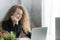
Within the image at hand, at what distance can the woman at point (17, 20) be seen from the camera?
1.81m

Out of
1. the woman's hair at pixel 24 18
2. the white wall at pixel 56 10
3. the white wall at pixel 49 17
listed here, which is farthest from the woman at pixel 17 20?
the white wall at pixel 56 10

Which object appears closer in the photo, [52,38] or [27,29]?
[27,29]

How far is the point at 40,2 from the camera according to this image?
1.90 metres

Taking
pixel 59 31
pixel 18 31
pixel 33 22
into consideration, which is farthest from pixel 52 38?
pixel 18 31

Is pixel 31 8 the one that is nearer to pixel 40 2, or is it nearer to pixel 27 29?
pixel 40 2

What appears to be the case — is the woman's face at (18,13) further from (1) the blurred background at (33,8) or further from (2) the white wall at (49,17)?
(2) the white wall at (49,17)

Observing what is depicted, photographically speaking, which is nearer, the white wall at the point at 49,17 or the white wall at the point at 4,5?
the white wall at the point at 4,5

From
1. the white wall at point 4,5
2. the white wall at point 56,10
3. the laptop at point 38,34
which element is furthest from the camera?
the white wall at point 56,10

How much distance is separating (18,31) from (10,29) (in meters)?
0.11

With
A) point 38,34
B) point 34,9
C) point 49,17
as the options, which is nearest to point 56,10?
point 49,17

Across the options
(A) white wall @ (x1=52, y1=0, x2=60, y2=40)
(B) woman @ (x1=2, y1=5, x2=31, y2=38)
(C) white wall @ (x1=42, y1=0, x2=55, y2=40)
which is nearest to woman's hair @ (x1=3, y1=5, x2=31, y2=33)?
(B) woman @ (x1=2, y1=5, x2=31, y2=38)

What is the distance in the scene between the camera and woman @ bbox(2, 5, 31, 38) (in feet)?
5.94

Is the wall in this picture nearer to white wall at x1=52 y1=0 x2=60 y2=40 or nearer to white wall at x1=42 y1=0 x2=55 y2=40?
white wall at x1=42 y1=0 x2=55 y2=40

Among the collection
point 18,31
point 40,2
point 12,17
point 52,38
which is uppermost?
point 40,2
